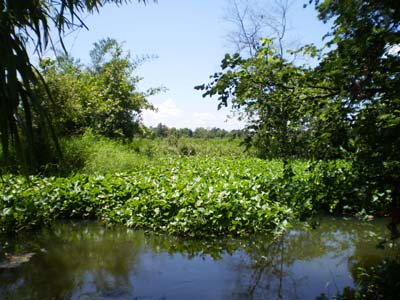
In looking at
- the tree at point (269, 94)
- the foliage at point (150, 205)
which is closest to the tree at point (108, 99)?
the foliage at point (150, 205)

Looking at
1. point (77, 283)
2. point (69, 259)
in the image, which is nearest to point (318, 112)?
point (77, 283)

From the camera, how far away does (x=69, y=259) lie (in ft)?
18.3

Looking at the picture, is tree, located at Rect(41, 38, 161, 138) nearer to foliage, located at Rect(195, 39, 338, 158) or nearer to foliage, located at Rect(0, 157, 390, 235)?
foliage, located at Rect(0, 157, 390, 235)

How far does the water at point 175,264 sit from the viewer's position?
4504 mm

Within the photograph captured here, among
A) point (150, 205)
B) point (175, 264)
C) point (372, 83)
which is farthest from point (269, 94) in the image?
point (150, 205)

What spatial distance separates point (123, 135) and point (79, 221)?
11.1m

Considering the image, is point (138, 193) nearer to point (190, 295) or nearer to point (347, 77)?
point (190, 295)

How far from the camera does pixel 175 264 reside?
5.50m

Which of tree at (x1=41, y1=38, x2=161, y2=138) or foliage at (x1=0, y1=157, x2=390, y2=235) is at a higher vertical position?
tree at (x1=41, y1=38, x2=161, y2=138)

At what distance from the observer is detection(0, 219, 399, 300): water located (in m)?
4.50

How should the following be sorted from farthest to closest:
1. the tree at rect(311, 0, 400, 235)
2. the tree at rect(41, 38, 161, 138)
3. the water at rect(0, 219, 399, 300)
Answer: the tree at rect(41, 38, 161, 138), the water at rect(0, 219, 399, 300), the tree at rect(311, 0, 400, 235)

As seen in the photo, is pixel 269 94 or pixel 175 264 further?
pixel 175 264

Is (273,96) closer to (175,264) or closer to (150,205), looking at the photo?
(175,264)

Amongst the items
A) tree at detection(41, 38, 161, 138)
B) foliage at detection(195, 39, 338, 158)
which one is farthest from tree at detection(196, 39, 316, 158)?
tree at detection(41, 38, 161, 138)
